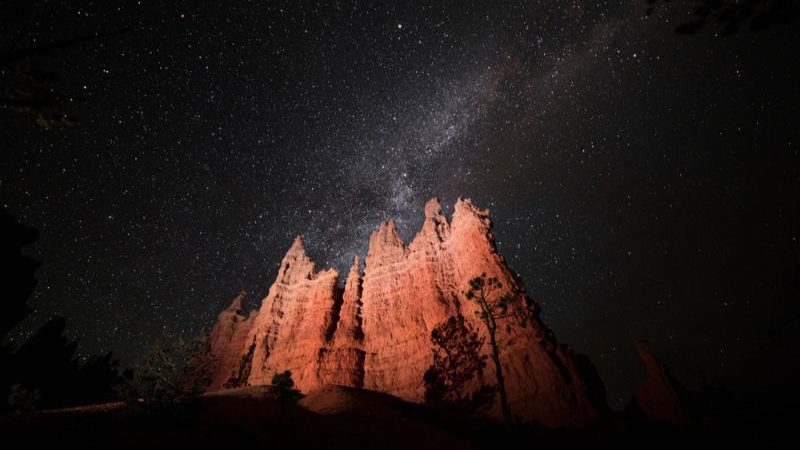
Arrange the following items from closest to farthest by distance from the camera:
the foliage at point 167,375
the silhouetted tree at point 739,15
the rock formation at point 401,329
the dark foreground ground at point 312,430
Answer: the silhouetted tree at point 739,15, the dark foreground ground at point 312,430, the foliage at point 167,375, the rock formation at point 401,329

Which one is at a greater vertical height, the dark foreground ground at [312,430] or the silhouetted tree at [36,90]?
the silhouetted tree at [36,90]

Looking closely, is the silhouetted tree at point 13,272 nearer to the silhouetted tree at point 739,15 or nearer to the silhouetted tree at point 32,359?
the silhouetted tree at point 32,359

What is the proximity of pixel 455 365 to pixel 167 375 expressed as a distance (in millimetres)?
26598

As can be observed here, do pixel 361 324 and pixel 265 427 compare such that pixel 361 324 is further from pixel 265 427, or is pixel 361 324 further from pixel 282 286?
pixel 265 427

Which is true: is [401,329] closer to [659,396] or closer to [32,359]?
[659,396]

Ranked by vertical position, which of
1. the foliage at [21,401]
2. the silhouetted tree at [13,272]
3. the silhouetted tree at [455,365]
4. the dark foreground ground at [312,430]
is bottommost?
the dark foreground ground at [312,430]

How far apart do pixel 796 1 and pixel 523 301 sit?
3378cm

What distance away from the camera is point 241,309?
2478 inches

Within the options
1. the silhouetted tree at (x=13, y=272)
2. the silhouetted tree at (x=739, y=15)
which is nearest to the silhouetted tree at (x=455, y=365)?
the silhouetted tree at (x=739, y=15)

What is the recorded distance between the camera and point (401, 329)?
4281 cm

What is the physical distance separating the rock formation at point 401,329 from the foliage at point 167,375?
17413mm

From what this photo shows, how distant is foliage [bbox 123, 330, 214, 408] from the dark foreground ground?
3.61 feet

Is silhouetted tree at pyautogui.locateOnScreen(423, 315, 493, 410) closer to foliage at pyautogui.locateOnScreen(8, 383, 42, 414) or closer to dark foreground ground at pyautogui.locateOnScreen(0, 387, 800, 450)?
dark foreground ground at pyautogui.locateOnScreen(0, 387, 800, 450)

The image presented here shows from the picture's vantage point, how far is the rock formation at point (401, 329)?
30188mm
